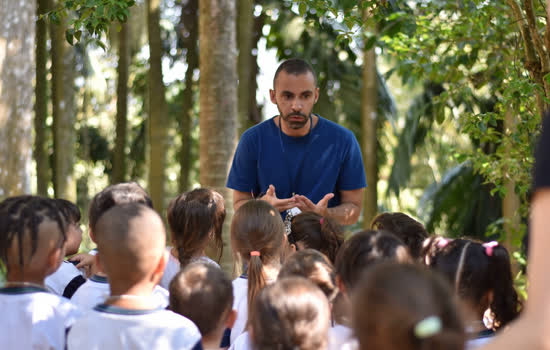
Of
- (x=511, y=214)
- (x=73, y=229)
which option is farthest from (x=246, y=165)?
(x=511, y=214)

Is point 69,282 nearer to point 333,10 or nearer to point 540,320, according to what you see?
point 333,10

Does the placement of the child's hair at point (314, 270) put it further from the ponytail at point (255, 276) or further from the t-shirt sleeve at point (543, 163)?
the t-shirt sleeve at point (543, 163)

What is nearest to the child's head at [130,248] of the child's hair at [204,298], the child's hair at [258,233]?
the child's hair at [204,298]

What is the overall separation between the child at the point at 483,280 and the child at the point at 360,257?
1.04ft

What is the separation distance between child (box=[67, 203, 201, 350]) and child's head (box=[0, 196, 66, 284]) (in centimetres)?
27

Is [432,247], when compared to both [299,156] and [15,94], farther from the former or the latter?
[15,94]

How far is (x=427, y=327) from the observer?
60.9 inches

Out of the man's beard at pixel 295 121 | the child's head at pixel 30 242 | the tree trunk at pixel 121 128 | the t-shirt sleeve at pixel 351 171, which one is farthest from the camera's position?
the tree trunk at pixel 121 128

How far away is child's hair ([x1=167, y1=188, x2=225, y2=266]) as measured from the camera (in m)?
3.83

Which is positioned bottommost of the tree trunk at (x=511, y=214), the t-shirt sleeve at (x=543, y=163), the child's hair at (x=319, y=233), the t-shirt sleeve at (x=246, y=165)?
the tree trunk at (x=511, y=214)

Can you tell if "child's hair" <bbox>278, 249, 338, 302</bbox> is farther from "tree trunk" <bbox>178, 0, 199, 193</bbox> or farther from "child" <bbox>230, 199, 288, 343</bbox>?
"tree trunk" <bbox>178, 0, 199, 193</bbox>

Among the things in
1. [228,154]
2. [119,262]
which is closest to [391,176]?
[228,154]

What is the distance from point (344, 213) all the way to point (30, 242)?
230 cm

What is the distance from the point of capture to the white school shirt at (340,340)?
2625mm
